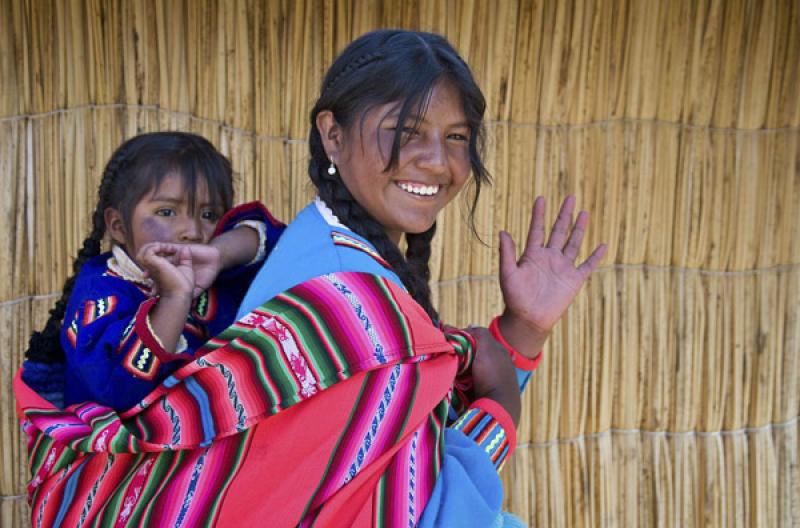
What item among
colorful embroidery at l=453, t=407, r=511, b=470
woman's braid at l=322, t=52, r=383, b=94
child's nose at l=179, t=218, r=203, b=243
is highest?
woman's braid at l=322, t=52, r=383, b=94

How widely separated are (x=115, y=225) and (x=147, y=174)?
15 centimetres

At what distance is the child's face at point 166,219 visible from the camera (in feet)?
7.22

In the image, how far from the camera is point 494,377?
2.02 metres

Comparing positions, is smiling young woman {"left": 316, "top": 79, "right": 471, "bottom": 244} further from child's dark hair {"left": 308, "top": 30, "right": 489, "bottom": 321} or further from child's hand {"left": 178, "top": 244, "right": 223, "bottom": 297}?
child's hand {"left": 178, "top": 244, "right": 223, "bottom": 297}

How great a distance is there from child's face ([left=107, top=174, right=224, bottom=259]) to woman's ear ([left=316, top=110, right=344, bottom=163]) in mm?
430

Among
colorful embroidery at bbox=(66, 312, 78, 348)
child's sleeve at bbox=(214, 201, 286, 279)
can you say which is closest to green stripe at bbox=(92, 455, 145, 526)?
colorful embroidery at bbox=(66, 312, 78, 348)

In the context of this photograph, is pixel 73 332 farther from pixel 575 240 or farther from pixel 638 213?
pixel 638 213

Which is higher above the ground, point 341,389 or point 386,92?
point 386,92

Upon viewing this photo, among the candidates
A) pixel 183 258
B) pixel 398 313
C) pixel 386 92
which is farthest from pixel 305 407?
pixel 386 92

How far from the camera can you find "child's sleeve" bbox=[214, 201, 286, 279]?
221cm

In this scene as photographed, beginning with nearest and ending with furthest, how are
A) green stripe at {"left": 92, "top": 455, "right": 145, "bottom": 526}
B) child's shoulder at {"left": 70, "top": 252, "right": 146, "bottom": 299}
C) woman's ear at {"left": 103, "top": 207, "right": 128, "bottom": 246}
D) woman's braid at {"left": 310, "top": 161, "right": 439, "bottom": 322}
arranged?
green stripe at {"left": 92, "top": 455, "right": 145, "bottom": 526} → woman's braid at {"left": 310, "top": 161, "right": 439, "bottom": 322} → child's shoulder at {"left": 70, "top": 252, "right": 146, "bottom": 299} → woman's ear at {"left": 103, "top": 207, "right": 128, "bottom": 246}

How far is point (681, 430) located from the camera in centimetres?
346

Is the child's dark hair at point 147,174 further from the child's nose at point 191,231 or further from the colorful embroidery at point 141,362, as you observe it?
the colorful embroidery at point 141,362

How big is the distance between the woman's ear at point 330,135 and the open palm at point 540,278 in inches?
16.9
